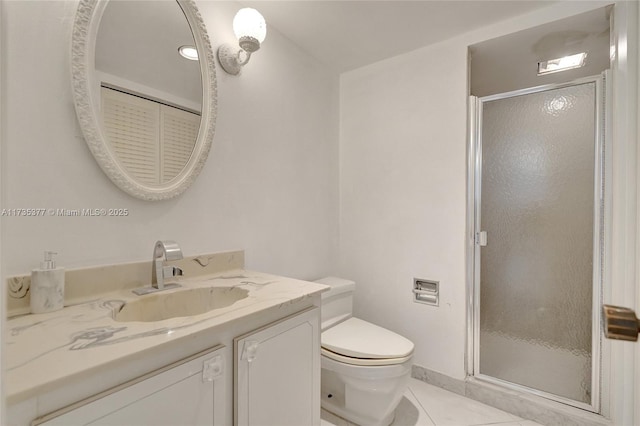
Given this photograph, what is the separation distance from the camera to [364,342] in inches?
61.9

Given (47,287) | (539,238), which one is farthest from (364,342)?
(47,287)

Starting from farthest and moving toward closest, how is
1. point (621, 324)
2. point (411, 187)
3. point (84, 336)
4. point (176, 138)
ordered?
point (411, 187) → point (176, 138) → point (84, 336) → point (621, 324)

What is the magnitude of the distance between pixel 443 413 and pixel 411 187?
1344mm

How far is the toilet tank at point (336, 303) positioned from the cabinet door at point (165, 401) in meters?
0.96

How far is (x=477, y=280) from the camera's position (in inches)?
73.7

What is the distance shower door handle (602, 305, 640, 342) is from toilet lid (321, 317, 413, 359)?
3.46ft

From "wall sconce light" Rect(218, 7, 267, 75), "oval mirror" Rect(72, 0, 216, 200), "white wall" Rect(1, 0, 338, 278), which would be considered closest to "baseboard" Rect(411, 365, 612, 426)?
"white wall" Rect(1, 0, 338, 278)

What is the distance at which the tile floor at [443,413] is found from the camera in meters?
1.61

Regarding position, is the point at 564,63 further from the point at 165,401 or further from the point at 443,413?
the point at 165,401

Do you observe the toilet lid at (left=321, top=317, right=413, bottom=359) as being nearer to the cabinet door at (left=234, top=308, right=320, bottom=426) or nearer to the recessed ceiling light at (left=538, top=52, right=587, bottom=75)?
the cabinet door at (left=234, top=308, right=320, bottom=426)

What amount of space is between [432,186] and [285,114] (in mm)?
1047

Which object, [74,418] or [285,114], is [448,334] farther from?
[74,418]

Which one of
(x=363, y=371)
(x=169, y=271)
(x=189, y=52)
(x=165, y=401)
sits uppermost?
(x=189, y=52)

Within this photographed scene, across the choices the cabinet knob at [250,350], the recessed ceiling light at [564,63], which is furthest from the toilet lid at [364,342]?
the recessed ceiling light at [564,63]
